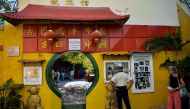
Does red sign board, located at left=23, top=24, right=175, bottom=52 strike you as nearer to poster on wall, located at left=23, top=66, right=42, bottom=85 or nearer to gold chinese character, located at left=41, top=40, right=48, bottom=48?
gold chinese character, located at left=41, top=40, right=48, bottom=48

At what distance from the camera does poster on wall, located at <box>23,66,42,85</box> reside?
1158 cm

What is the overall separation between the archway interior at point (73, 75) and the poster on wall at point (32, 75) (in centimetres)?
62

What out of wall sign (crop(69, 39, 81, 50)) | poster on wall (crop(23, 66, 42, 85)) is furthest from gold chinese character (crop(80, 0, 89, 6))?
poster on wall (crop(23, 66, 42, 85))

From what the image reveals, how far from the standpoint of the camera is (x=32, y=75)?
11594 mm

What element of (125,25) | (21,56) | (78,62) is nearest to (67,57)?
(78,62)

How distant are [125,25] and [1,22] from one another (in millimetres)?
4316

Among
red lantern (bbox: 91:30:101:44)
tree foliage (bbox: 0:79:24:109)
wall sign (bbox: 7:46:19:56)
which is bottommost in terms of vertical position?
tree foliage (bbox: 0:79:24:109)

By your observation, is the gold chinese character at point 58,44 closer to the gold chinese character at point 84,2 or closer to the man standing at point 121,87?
the gold chinese character at point 84,2

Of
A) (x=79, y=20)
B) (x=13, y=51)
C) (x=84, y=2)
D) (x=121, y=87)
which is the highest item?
(x=84, y=2)

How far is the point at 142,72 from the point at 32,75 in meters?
3.90

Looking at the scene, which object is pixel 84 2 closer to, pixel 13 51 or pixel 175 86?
pixel 13 51

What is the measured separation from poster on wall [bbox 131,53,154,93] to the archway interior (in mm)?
1512

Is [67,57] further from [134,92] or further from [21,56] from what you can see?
[134,92]

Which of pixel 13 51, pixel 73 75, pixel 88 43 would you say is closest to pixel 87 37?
pixel 88 43
